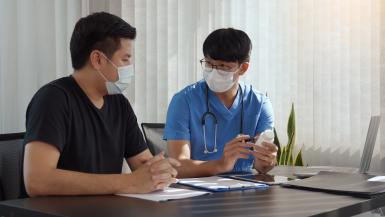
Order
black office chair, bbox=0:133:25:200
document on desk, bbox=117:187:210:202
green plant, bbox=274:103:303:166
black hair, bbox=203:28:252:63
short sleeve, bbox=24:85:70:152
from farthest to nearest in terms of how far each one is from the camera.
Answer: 1. green plant, bbox=274:103:303:166
2. black hair, bbox=203:28:252:63
3. black office chair, bbox=0:133:25:200
4. short sleeve, bbox=24:85:70:152
5. document on desk, bbox=117:187:210:202

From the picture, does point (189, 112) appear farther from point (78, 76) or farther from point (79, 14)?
point (79, 14)

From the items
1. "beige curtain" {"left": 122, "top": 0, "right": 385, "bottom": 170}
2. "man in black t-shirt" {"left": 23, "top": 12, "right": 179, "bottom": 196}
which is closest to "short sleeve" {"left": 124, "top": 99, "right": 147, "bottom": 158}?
"man in black t-shirt" {"left": 23, "top": 12, "right": 179, "bottom": 196}

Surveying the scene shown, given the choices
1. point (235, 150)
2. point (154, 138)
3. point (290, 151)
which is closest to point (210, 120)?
point (154, 138)

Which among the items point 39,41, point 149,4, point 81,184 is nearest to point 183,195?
point 81,184

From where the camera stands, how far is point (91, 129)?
191 cm

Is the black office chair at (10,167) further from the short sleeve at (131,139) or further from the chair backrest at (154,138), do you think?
the chair backrest at (154,138)

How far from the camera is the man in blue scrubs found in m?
2.46

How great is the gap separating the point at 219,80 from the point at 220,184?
2.68ft

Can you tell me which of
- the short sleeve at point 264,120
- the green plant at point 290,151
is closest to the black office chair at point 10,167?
the short sleeve at point 264,120

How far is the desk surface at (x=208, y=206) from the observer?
4.30 feet

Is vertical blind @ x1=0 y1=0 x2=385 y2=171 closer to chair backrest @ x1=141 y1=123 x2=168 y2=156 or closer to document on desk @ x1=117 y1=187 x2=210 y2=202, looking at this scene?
chair backrest @ x1=141 y1=123 x2=168 y2=156

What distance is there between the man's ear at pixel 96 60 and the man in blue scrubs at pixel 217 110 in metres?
0.63

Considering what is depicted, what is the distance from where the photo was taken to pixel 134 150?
2131mm

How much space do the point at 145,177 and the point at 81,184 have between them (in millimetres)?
201
